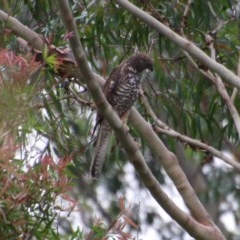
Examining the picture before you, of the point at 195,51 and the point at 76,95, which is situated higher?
the point at 195,51

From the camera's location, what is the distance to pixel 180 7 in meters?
6.65

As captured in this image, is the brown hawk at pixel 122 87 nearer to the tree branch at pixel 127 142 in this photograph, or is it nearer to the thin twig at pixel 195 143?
the thin twig at pixel 195 143

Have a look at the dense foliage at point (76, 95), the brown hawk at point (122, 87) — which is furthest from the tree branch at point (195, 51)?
the brown hawk at point (122, 87)

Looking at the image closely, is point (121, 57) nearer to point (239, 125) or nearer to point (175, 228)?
point (239, 125)

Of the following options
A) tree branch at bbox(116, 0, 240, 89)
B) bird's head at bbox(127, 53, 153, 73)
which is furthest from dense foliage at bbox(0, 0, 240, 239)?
tree branch at bbox(116, 0, 240, 89)

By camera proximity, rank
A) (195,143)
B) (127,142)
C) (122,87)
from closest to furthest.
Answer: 1. (127,142)
2. (195,143)
3. (122,87)

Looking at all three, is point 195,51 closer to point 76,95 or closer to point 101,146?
point 76,95

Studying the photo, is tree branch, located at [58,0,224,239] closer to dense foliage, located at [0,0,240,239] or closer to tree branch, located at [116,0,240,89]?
dense foliage, located at [0,0,240,239]

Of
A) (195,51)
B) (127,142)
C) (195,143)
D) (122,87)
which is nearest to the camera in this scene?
(127,142)

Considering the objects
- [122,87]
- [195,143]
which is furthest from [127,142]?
[122,87]

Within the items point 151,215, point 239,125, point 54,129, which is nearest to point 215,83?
point 239,125

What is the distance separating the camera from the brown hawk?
254 inches

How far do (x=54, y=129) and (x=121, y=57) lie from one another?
4.06 feet

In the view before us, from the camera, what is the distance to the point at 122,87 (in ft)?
21.8
